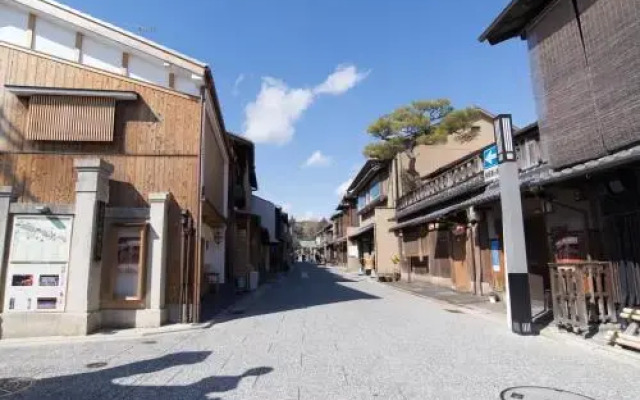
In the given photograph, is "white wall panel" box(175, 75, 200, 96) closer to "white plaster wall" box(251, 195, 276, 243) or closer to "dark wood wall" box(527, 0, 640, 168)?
"dark wood wall" box(527, 0, 640, 168)

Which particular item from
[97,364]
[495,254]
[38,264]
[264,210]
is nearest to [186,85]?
[38,264]

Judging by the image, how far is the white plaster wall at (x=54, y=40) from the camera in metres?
12.5

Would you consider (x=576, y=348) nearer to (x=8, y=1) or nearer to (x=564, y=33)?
(x=564, y=33)

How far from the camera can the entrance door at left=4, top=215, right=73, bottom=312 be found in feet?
33.1

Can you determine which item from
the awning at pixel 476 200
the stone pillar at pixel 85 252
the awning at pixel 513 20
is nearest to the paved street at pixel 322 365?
the stone pillar at pixel 85 252

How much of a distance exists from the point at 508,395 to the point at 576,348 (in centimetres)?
356

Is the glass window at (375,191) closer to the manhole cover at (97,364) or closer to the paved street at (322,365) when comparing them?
the paved street at (322,365)

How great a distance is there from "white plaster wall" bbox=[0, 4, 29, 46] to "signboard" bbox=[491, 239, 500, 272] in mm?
16894

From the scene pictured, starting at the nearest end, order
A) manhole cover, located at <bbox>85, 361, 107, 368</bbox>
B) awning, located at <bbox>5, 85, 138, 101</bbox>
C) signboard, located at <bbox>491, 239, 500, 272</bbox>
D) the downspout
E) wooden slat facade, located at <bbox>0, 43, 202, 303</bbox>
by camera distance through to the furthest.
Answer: manhole cover, located at <bbox>85, 361, 107, 368</bbox>
wooden slat facade, located at <bbox>0, 43, 202, 303</bbox>
awning, located at <bbox>5, 85, 138, 101</bbox>
the downspout
signboard, located at <bbox>491, 239, 500, 272</bbox>

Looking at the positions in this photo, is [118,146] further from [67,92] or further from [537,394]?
[537,394]

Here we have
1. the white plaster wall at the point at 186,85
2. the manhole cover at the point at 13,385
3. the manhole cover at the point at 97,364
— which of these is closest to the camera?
the manhole cover at the point at 13,385

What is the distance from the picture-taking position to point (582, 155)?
31.8 ft

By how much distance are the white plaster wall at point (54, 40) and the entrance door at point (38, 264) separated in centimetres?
522

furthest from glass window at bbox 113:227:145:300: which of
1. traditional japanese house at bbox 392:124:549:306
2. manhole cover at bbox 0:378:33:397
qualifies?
traditional japanese house at bbox 392:124:549:306
